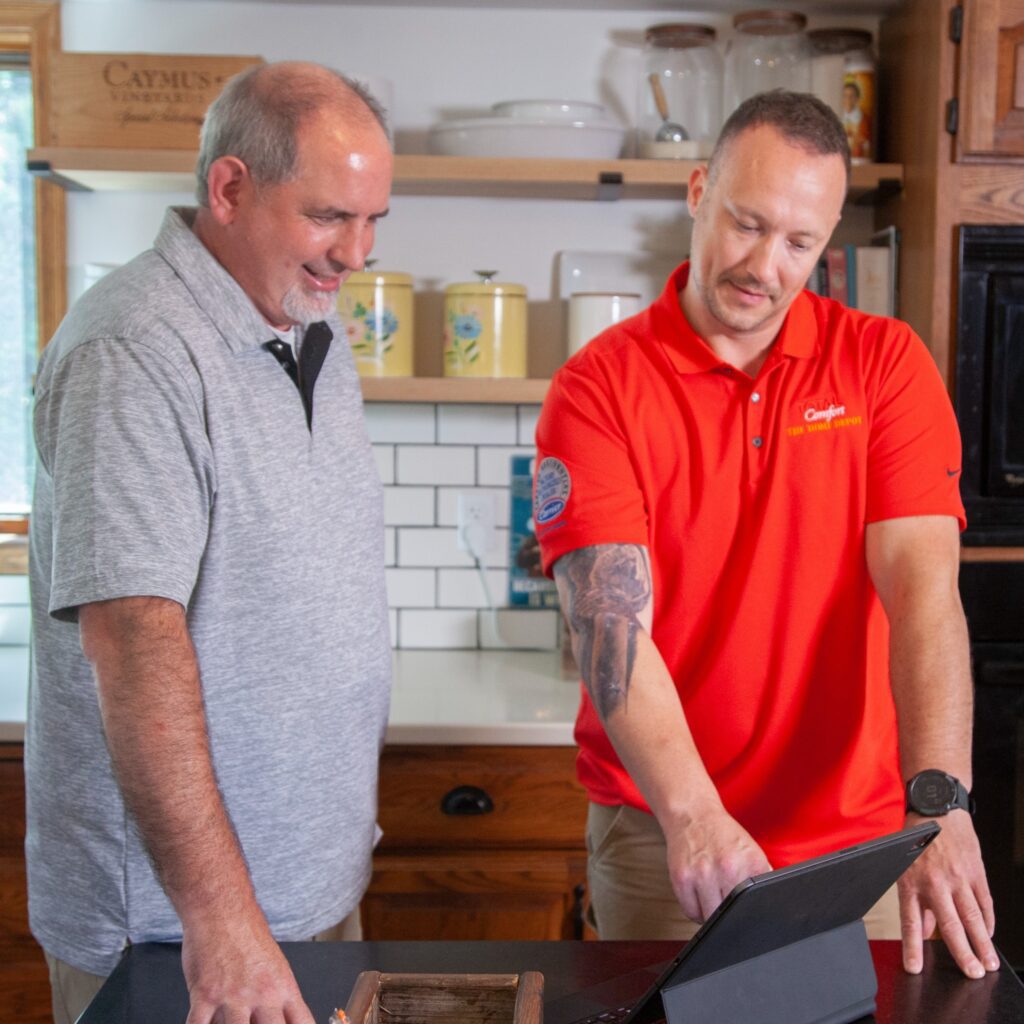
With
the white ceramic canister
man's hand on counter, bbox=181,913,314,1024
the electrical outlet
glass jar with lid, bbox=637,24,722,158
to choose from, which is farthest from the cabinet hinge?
man's hand on counter, bbox=181,913,314,1024

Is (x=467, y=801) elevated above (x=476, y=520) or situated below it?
below

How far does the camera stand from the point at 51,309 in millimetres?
2697

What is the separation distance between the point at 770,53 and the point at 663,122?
0.25 metres

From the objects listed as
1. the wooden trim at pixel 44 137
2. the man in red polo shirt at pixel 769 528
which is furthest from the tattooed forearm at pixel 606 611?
the wooden trim at pixel 44 137

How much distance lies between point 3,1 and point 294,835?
2.00 m

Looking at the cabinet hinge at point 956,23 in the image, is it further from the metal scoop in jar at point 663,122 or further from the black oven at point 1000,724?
the black oven at point 1000,724

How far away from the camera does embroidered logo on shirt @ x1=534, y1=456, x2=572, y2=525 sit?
1.51 m

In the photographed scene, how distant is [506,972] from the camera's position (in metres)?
1.17

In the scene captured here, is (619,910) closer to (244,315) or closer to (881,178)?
(244,315)

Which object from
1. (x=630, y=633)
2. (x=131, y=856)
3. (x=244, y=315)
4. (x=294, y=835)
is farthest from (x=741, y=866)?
(x=244, y=315)

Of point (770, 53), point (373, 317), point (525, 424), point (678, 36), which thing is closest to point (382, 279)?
point (373, 317)

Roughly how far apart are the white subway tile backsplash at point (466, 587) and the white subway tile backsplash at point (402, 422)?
11.6 inches

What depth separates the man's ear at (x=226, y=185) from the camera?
137 cm

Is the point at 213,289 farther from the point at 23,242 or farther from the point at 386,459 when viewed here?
the point at 23,242
